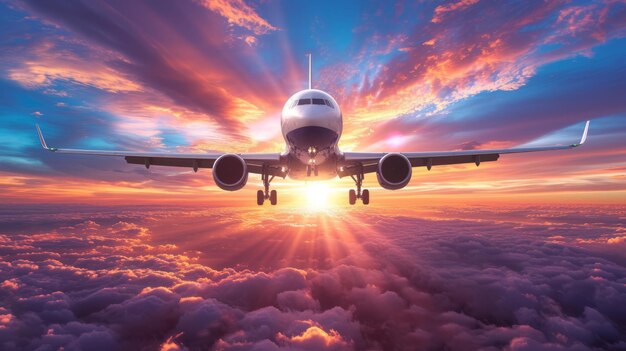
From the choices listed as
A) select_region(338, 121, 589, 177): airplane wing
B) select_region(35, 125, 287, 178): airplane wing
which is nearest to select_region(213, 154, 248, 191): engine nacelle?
select_region(35, 125, 287, 178): airplane wing

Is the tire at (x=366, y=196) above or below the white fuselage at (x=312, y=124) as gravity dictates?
below

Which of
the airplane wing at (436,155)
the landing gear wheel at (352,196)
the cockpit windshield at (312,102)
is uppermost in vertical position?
the cockpit windshield at (312,102)

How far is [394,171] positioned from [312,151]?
401 centimetres

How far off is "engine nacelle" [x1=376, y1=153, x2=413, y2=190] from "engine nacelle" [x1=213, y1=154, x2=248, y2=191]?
632 cm

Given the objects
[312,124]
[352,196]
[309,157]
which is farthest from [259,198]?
[312,124]

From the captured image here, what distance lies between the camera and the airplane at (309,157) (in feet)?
43.5

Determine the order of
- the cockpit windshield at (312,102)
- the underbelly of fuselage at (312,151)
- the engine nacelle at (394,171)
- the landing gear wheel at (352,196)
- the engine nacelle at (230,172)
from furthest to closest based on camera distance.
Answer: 1. the landing gear wheel at (352,196)
2. the engine nacelle at (394,171)
3. the engine nacelle at (230,172)
4. the cockpit windshield at (312,102)
5. the underbelly of fuselage at (312,151)

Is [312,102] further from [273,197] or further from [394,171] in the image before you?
[273,197]

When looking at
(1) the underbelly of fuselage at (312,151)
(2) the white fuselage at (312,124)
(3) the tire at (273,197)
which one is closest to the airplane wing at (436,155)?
(1) the underbelly of fuselage at (312,151)

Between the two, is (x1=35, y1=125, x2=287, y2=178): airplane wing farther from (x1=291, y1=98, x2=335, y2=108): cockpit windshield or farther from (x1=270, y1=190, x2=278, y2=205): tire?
(x1=291, y1=98, x2=335, y2=108): cockpit windshield

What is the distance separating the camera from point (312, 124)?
505 inches

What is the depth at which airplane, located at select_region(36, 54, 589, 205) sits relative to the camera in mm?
13266

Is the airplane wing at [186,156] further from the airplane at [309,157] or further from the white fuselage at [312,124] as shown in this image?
the white fuselage at [312,124]

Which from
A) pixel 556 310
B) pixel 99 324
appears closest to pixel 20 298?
pixel 99 324
